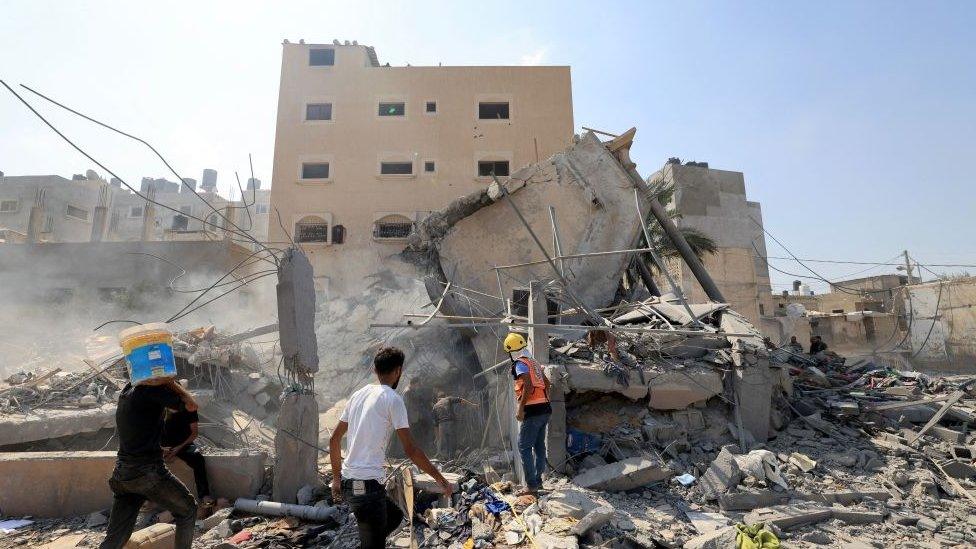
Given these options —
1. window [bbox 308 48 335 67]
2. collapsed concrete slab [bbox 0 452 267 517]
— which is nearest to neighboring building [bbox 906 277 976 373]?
collapsed concrete slab [bbox 0 452 267 517]

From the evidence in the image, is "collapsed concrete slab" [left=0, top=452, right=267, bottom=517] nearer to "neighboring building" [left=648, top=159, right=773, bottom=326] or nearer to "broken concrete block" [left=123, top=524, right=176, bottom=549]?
"broken concrete block" [left=123, top=524, right=176, bottom=549]

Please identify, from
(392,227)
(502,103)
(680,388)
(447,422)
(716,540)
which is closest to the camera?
(716,540)

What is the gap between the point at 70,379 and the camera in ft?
24.3

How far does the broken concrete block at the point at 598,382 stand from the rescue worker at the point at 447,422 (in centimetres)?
209

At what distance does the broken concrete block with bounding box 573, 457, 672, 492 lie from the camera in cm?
505

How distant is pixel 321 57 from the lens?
24766mm

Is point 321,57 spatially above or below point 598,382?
above

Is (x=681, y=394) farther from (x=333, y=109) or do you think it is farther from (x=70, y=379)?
(x=333, y=109)

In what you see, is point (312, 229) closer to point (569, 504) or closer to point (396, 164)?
point (396, 164)

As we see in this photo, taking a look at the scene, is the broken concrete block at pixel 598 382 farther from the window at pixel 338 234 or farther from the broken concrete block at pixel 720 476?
the window at pixel 338 234

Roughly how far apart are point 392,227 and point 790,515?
19.9 metres

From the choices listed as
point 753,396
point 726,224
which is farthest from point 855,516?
point 726,224

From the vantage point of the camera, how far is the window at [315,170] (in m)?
23.2

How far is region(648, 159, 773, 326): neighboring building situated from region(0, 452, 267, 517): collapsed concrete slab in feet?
58.1
